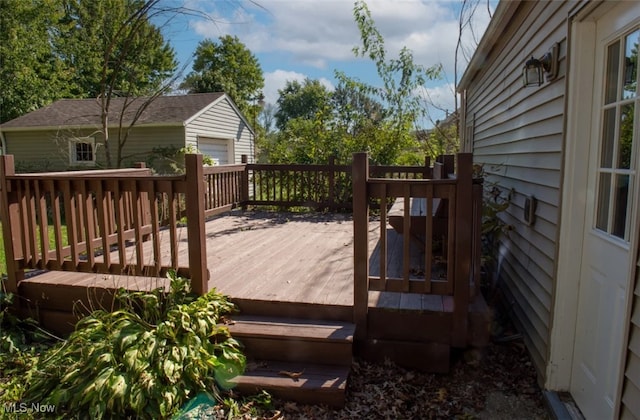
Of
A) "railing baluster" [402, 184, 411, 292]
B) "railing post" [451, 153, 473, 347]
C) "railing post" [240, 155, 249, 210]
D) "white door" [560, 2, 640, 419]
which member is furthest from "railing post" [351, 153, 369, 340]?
"railing post" [240, 155, 249, 210]

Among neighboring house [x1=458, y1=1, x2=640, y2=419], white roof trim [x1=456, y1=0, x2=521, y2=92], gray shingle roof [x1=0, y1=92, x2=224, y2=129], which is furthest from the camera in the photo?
gray shingle roof [x1=0, y1=92, x2=224, y2=129]

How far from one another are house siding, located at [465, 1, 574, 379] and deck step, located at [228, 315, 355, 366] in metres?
1.16

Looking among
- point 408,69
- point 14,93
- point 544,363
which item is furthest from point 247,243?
point 14,93

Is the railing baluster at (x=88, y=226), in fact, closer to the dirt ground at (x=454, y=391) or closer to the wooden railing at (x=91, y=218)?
the wooden railing at (x=91, y=218)

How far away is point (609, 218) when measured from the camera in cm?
198

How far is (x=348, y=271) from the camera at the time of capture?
11.9 ft

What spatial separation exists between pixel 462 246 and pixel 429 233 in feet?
0.69

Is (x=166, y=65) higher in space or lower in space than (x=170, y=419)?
higher

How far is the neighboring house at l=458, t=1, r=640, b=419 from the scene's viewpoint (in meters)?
1.79

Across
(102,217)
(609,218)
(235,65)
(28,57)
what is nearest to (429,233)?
(609,218)

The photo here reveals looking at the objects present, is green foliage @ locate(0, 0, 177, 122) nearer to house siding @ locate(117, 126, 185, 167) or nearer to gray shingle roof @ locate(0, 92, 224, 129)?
gray shingle roof @ locate(0, 92, 224, 129)

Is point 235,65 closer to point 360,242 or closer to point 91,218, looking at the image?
point 91,218

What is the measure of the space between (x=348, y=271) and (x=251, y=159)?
46.1 ft

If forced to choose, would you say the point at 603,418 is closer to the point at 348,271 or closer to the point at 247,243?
the point at 348,271
